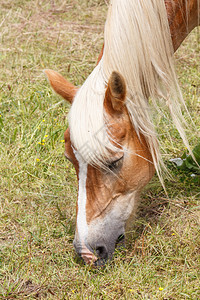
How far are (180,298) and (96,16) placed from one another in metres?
4.61

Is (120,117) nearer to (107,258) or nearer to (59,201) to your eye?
(107,258)

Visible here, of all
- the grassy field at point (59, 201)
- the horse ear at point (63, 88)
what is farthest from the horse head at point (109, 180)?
the horse ear at point (63, 88)

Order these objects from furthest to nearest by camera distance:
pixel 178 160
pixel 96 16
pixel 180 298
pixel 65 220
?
1. pixel 96 16
2. pixel 178 160
3. pixel 65 220
4. pixel 180 298

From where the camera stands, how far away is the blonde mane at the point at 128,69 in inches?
92.3

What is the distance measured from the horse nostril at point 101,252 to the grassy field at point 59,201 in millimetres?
82

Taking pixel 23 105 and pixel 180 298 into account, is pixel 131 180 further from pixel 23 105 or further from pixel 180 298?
pixel 23 105

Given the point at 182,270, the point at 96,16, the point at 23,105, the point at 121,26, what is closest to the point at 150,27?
the point at 121,26

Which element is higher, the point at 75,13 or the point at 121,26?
the point at 121,26

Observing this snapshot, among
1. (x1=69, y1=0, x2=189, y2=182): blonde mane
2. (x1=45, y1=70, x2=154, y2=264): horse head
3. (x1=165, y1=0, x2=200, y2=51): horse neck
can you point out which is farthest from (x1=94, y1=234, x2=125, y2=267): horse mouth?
(x1=165, y1=0, x2=200, y2=51): horse neck

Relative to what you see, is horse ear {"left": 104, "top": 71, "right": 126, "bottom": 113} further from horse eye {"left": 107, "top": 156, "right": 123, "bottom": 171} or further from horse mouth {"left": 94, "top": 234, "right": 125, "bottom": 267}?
horse mouth {"left": 94, "top": 234, "right": 125, "bottom": 267}

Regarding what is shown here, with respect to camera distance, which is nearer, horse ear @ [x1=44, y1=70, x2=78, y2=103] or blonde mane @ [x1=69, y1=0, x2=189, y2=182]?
blonde mane @ [x1=69, y1=0, x2=189, y2=182]

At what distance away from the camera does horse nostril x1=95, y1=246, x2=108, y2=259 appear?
250 centimetres

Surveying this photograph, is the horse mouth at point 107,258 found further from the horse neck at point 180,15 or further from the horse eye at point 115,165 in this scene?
the horse neck at point 180,15

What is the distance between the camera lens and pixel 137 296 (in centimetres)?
241
